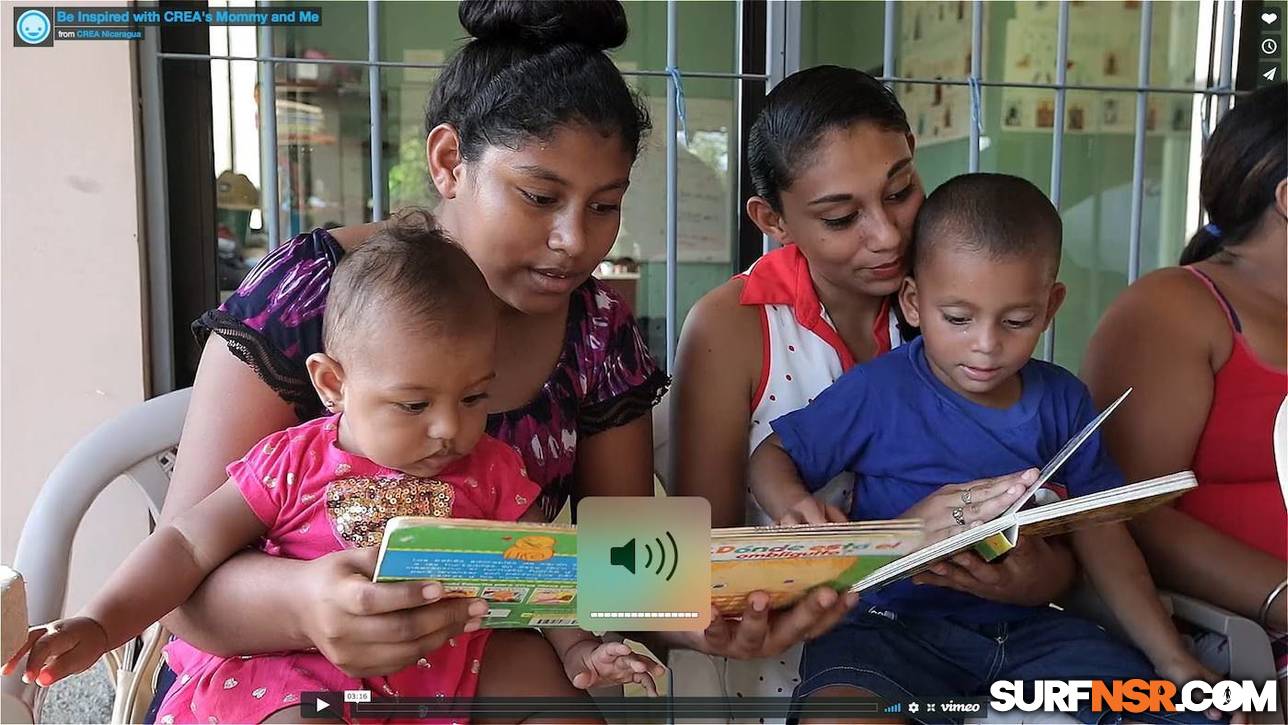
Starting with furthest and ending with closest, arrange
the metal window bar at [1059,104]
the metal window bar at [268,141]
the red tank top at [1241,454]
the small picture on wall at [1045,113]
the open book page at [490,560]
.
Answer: the small picture on wall at [1045,113] → the metal window bar at [1059,104] → the metal window bar at [268,141] → the red tank top at [1241,454] → the open book page at [490,560]

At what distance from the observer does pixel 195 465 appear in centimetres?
123

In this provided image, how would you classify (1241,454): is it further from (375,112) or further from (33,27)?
(33,27)

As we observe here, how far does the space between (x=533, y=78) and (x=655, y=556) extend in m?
0.64

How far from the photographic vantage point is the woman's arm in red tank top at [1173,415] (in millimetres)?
1498

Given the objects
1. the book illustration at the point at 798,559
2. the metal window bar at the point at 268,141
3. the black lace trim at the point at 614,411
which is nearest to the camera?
the book illustration at the point at 798,559

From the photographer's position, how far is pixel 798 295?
1587 millimetres

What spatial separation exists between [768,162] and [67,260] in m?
1.43

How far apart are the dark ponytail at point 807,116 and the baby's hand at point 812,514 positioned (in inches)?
20.2

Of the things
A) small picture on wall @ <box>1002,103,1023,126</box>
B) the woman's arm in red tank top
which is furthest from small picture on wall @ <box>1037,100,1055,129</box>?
the woman's arm in red tank top

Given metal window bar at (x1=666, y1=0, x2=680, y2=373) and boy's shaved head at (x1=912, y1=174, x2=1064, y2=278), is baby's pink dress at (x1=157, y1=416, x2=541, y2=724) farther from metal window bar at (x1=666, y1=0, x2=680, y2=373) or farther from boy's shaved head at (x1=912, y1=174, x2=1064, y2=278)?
metal window bar at (x1=666, y1=0, x2=680, y2=373)

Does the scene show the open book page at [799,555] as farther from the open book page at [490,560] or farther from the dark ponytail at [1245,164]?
the dark ponytail at [1245,164]

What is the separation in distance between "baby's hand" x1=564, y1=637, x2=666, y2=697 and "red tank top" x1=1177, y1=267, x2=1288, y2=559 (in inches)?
37.4

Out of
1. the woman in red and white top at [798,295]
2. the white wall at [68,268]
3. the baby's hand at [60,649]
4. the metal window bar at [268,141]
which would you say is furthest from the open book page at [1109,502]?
the white wall at [68,268]

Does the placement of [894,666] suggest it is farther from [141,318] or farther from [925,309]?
[141,318]
